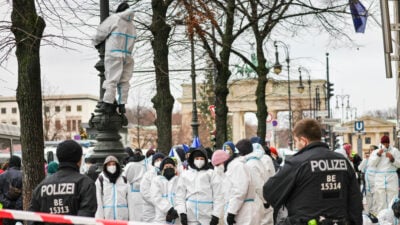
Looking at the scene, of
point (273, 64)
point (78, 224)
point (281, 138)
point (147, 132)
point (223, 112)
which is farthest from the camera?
point (281, 138)

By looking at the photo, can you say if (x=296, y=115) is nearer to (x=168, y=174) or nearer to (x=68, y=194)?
(x=168, y=174)

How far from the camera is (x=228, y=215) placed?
9.92 m

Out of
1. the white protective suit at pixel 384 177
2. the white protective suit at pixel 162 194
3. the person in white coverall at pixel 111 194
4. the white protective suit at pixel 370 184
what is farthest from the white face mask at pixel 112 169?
the white protective suit at pixel 370 184

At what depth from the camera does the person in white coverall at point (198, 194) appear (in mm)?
10406

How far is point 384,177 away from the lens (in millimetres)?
17281

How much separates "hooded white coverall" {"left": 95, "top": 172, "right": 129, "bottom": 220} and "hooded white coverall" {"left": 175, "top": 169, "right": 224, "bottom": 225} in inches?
43.3

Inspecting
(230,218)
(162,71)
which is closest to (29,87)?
(230,218)

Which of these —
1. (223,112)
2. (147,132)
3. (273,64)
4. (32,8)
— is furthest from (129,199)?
(147,132)

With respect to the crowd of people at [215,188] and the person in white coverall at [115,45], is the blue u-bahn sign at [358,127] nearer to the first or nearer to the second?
the crowd of people at [215,188]

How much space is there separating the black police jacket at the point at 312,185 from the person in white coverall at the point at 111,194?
3.71 meters

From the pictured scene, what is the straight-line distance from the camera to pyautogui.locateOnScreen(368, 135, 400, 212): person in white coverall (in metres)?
17.1

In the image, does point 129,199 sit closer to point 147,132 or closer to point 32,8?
point 32,8

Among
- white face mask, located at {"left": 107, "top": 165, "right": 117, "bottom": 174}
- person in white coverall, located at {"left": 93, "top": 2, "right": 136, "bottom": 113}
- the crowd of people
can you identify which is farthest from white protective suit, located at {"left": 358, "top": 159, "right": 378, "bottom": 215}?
white face mask, located at {"left": 107, "top": 165, "right": 117, "bottom": 174}

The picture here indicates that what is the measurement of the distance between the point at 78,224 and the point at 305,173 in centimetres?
192
